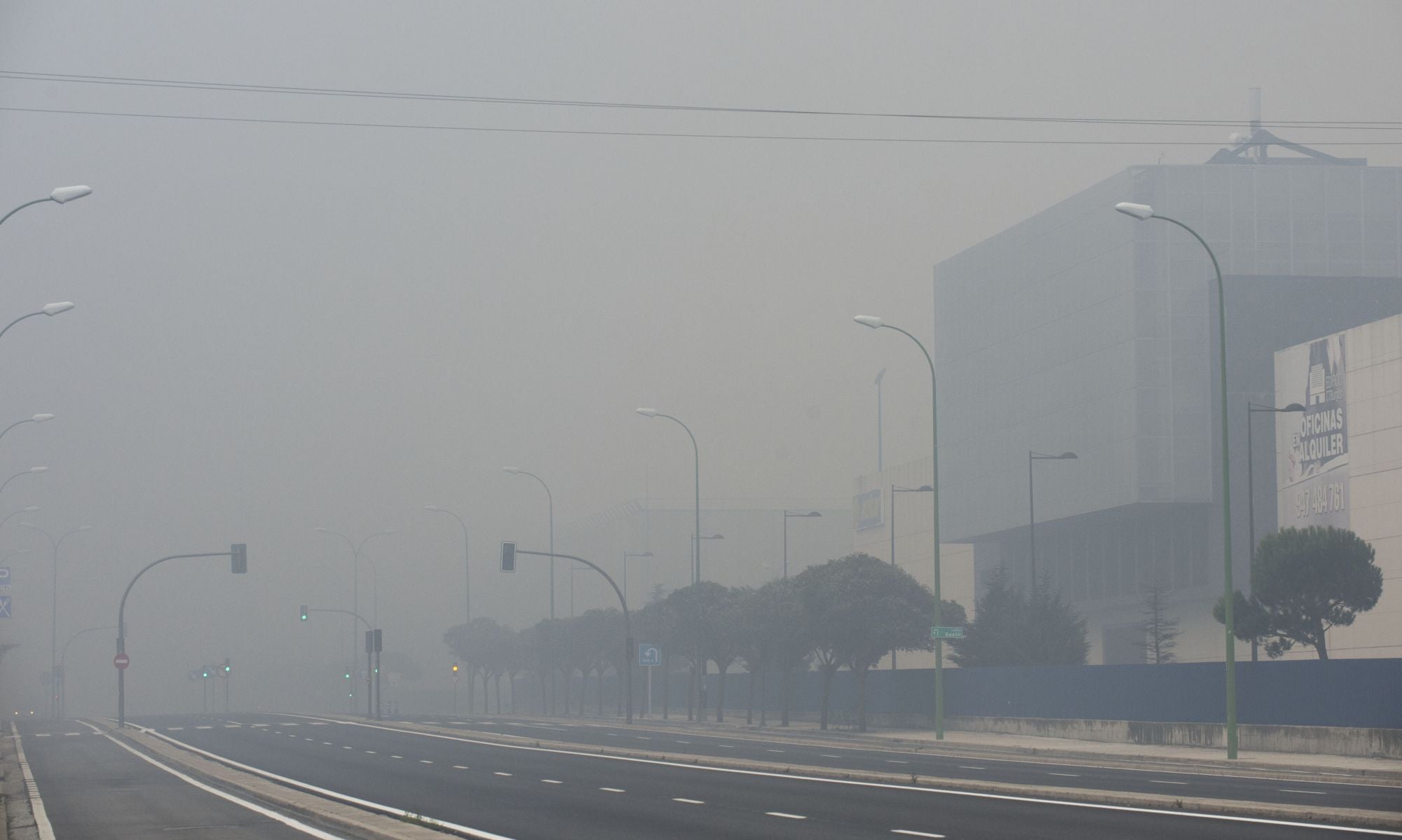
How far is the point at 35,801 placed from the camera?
26.0 meters

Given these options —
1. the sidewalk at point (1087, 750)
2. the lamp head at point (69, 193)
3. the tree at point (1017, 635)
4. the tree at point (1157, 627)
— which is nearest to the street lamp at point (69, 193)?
the lamp head at point (69, 193)

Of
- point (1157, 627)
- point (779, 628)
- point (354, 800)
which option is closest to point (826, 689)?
point (779, 628)

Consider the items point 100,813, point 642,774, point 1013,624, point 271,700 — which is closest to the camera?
point 100,813

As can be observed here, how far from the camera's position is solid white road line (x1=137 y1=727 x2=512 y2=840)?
60.8 feet

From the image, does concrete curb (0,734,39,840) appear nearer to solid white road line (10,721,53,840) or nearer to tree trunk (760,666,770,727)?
solid white road line (10,721,53,840)

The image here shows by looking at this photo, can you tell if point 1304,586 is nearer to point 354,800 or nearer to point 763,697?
point 763,697

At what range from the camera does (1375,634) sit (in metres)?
73.7

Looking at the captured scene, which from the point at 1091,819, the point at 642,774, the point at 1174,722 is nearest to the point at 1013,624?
the point at 1174,722

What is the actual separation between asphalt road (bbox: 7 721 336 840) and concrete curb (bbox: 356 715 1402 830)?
31.8 ft

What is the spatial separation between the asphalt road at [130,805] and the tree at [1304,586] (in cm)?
3578

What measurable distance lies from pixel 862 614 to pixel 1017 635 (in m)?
16.2

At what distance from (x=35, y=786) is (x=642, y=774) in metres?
11.5

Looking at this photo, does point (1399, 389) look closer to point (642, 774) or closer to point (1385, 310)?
point (1385, 310)

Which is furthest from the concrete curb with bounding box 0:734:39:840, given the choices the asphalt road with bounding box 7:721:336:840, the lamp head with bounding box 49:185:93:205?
the lamp head with bounding box 49:185:93:205
